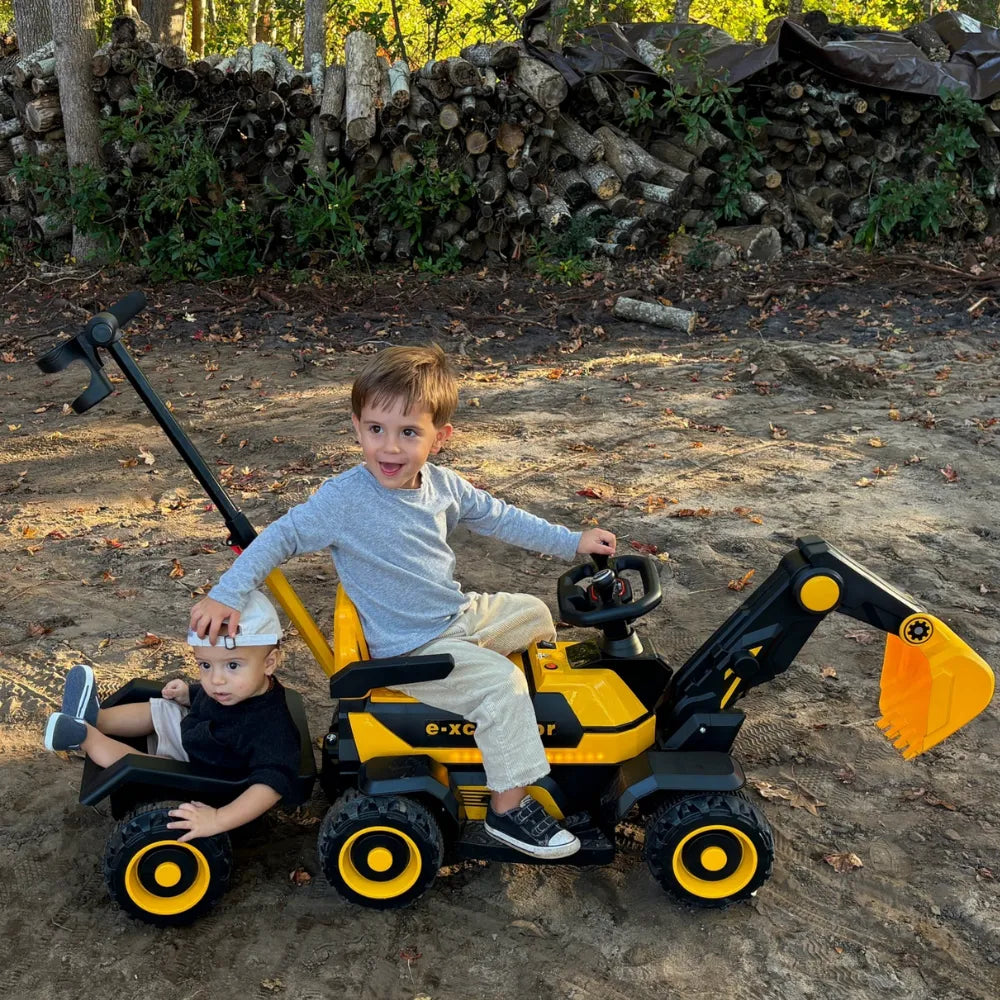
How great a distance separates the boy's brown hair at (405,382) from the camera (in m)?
2.69

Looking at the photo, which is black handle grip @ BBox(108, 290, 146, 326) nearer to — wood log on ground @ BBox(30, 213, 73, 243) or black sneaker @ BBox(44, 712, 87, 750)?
black sneaker @ BBox(44, 712, 87, 750)

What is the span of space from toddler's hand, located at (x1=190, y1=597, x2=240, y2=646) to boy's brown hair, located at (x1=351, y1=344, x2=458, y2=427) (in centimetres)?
64

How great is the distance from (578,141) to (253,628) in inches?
354

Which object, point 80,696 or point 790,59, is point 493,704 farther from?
point 790,59

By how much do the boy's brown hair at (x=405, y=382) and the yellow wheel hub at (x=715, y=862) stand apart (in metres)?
1.39

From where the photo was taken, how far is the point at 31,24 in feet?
34.8

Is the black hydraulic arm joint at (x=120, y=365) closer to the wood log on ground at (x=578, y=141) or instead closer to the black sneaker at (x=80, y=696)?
the black sneaker at (x=80, y=696)

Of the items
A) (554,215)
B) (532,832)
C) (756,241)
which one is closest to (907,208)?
(756,241)

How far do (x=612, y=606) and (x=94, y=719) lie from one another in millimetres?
1608

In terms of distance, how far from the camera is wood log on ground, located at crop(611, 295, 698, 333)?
342 inches

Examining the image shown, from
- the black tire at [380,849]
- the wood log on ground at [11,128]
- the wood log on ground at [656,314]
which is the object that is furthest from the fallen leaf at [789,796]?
the wood log on ground at [11,128]

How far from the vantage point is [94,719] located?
9.82 feet

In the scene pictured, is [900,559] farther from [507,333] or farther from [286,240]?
[286,240]

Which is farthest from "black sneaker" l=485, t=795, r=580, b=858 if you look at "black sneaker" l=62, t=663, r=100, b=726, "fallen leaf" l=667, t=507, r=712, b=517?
"fallen leaf" l=667, t=507, r=712, b=517
